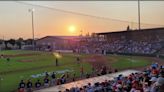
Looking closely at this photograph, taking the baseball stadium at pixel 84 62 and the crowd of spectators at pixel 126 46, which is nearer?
the baseball stadium at pixel 84 62

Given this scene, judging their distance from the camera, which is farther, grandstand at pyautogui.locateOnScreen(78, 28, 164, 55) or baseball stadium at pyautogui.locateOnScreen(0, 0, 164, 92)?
grandstand at pyautogui.locateOnScreen(78, 28, 164, 55)

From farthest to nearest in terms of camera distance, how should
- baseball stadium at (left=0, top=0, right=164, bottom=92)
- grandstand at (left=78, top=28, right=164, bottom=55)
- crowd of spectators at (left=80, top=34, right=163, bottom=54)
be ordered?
1. crowd of spectators at (left=80, top=34, right=163, bottom=54)
2. grandstand at (left=78, top=28, right=164, bottom=55)
3. baseball stadium at (left=0, top=0, right=164, bottom=92)

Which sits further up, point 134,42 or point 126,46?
point 134,42

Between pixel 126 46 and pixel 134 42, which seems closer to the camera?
pixel 134 42

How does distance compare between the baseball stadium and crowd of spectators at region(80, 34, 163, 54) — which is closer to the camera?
the baseball stadium

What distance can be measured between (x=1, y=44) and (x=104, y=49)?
3762 centimetres

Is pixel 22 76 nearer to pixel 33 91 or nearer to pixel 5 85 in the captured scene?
pixel 5 85

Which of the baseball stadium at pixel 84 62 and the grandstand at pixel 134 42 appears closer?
the baseball stadium at pixel 84 62

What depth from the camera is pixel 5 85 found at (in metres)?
19.7

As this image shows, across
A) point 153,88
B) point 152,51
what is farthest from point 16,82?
point 152,51

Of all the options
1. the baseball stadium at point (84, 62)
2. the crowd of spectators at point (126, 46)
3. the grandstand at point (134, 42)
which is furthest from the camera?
the crowd of spectators at point (126, 46)

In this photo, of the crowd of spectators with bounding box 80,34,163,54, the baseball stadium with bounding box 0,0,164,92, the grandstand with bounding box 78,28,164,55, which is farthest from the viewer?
the crowd of spectators with bounding box 80,34,163,54

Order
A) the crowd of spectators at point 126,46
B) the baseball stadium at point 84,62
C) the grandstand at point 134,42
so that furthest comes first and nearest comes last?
the crowd of spectators at point 126,46, the grandstand at point 134,42, the baseball stadium at point 84,62

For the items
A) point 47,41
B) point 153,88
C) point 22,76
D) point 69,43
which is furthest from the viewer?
point 47,41
